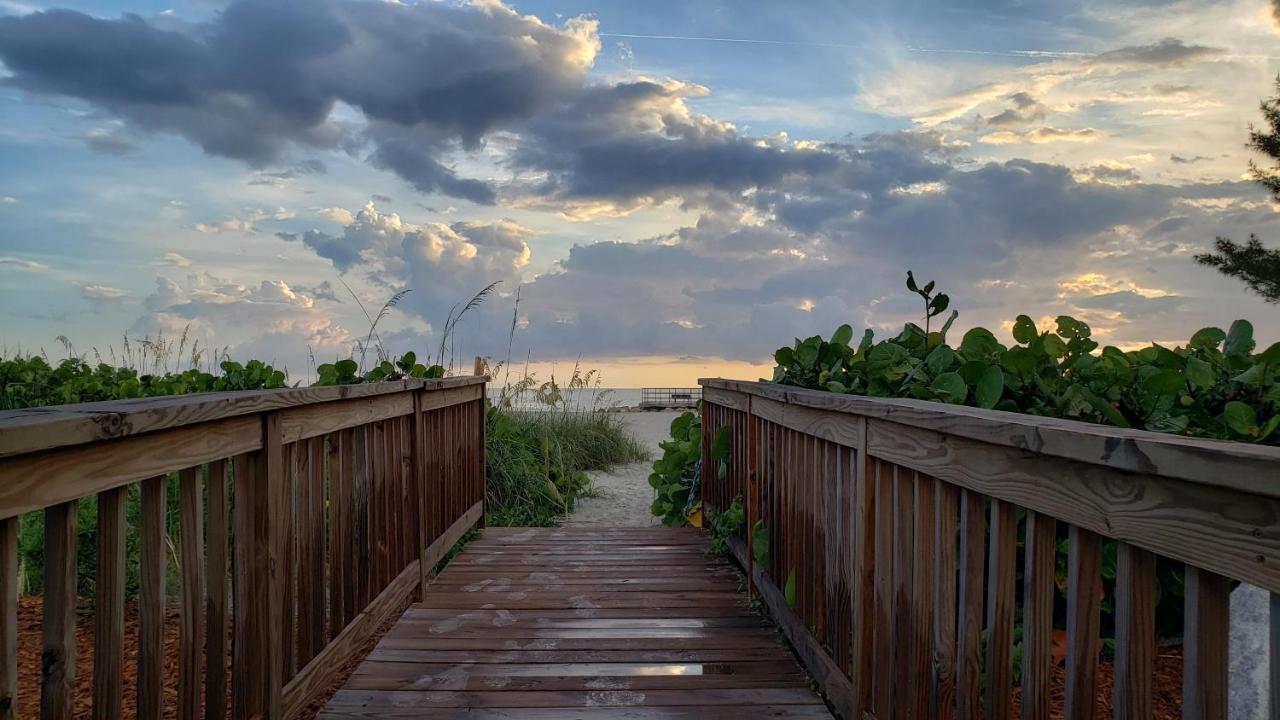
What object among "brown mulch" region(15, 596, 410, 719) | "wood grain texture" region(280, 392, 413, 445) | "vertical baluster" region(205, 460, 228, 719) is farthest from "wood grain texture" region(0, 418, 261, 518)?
"brown mulch" region(15, 596, 410, 719)

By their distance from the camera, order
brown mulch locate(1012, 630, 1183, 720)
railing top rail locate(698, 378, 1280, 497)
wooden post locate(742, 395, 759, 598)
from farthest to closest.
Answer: wooden post locate(742, 395, 759, 598)
brown mulch locate(1012, 630, 1183, 720)
railing top rail locate(698, 378, 1280, 497)

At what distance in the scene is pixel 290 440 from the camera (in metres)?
2.53

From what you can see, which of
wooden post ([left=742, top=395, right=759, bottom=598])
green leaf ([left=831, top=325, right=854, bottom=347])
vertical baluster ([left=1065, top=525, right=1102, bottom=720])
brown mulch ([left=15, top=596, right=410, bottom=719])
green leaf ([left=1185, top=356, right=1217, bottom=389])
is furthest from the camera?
wooden post ([left=742, top=395, right=759, bottom=598])

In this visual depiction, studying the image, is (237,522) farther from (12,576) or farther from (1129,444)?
(1129,444)

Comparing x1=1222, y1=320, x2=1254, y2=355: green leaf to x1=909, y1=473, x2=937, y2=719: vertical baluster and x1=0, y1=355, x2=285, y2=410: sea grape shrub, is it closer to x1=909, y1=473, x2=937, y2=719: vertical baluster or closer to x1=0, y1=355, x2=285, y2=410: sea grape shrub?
x1=909, y1=473, x2=937, y2=719: vertical baluster

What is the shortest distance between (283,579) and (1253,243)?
19872 millimetres

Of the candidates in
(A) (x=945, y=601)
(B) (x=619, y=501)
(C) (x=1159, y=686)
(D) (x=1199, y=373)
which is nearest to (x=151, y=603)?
(A) (x=945, y=601)

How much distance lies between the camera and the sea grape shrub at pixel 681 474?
631cm

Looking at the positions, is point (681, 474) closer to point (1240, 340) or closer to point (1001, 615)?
point (1240, 340)

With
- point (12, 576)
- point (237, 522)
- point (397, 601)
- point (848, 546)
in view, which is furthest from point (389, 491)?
point (12, 576)

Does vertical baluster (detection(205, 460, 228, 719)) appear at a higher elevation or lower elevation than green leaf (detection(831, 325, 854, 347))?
lower

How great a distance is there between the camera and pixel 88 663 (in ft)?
12.6

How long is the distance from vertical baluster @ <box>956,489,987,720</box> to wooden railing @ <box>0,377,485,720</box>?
5.68ft

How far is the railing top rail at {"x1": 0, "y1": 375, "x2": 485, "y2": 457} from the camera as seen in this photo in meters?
1.36
